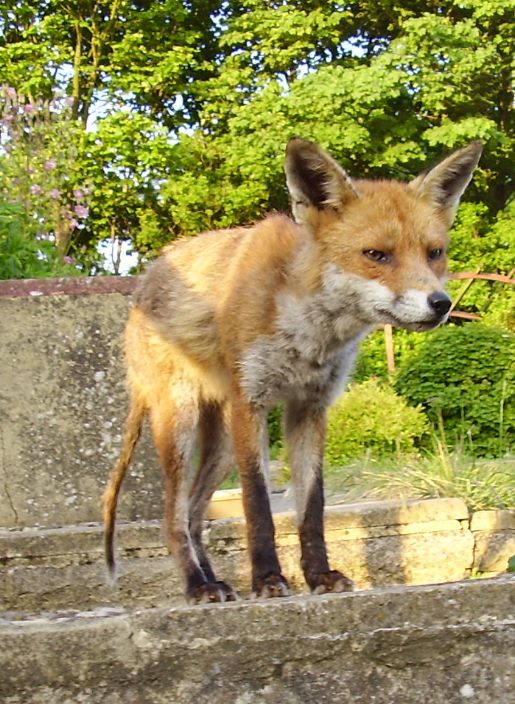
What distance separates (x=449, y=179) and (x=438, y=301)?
73cm

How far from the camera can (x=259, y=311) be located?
138 inches

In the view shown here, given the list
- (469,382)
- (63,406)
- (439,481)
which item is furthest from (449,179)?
(469,382)

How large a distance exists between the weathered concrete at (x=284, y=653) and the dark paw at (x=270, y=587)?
61cm

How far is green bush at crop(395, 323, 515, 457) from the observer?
1127 centimetres

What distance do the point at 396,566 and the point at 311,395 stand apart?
2.04 metres

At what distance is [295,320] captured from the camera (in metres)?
3.45

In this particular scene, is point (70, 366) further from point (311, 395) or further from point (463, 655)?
point (463, 655)

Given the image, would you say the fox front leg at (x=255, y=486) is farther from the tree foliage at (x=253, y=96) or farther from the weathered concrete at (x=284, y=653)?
the tree foliage at (x=253, y=96)

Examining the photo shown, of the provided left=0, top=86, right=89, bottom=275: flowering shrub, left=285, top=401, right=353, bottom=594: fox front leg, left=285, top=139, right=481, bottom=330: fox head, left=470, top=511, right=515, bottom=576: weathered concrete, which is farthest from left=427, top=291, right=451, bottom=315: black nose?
left=0, top=86, right=89, bottom=275: flowering shrub

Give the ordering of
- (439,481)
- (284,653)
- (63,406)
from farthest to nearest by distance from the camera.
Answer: (439,481), (63,406), (284,653)

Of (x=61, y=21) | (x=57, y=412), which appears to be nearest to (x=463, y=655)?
(x=57, y=412)

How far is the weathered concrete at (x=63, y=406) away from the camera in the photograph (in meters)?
5.30

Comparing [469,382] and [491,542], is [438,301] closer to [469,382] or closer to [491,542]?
[491,542]

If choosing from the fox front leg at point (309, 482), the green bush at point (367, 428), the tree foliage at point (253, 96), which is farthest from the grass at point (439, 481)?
the tree foliage at point (253, 96)
